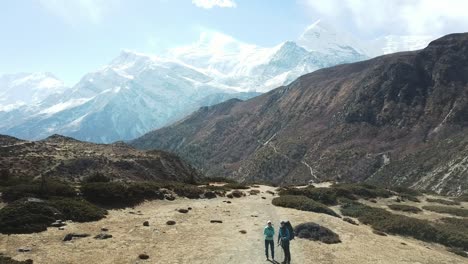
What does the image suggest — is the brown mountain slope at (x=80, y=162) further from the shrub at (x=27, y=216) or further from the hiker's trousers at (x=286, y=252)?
the hiker's trousers at (x=286, y=252)

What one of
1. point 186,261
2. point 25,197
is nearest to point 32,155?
point 25,197

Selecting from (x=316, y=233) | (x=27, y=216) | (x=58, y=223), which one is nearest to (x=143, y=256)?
(x=58, y=223)

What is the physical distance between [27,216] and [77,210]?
464 centimetres

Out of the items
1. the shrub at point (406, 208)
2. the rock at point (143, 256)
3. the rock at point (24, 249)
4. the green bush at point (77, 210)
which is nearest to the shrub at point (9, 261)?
the rock at point (24, 249)

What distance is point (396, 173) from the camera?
17512 cm

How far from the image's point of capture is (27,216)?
34.2 meters

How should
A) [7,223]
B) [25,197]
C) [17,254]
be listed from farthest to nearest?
[25,197]
[7,223]
[17,254]

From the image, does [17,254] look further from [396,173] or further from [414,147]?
[414,147]

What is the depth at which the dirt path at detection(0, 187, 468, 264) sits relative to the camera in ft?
97.9

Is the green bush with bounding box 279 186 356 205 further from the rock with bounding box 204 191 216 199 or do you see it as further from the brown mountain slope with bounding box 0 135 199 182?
the brown mountain slope with bounding box 0 135 199 182

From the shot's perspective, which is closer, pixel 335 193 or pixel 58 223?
pixel 58 223

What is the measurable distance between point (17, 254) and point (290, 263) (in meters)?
18.1

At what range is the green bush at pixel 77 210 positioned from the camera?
1475 inches

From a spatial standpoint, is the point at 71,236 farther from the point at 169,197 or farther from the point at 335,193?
the point at 335,193
